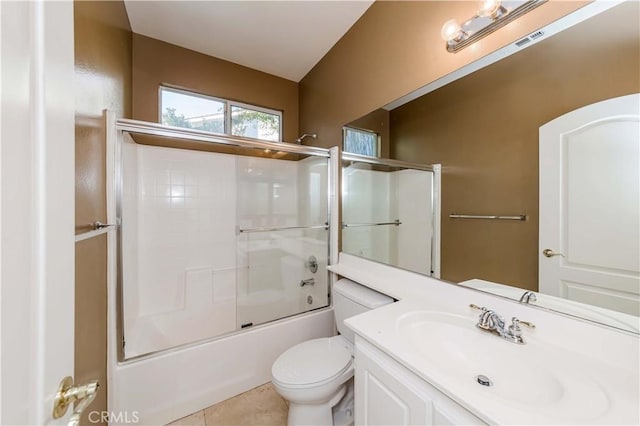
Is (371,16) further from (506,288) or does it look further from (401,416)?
(401,416)

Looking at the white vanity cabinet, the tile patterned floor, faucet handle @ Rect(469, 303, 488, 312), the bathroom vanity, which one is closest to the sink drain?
the bathroom vanity

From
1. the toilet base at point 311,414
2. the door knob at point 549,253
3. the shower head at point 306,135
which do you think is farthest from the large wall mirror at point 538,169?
the shower head at point 306,135

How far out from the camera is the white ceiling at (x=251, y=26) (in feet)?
5.79

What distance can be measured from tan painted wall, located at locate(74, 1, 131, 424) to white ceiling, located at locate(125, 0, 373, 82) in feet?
1.61

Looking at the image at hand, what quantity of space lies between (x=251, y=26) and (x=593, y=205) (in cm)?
234

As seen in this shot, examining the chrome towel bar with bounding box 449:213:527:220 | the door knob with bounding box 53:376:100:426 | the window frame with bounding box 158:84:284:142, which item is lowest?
the door knob with bounding box 53:376:100:426

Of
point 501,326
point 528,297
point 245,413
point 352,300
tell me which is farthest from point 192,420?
point 528,297

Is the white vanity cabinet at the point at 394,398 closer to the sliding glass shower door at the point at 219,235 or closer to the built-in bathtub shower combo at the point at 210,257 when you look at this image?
the built-in bathtub shower combo at the point at 210,257

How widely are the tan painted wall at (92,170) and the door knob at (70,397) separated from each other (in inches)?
20.5

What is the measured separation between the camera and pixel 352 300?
5.19 feet

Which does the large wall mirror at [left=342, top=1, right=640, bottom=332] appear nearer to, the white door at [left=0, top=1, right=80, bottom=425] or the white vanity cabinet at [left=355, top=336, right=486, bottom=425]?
the white vanity cabinet at [left=355, top=336, right=486, bottom=425]

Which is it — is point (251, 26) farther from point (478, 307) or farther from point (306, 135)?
point (478, 307)

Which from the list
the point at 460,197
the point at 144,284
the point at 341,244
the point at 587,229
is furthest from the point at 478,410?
the point at 144,284

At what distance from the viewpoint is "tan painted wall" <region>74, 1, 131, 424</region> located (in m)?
0.94
